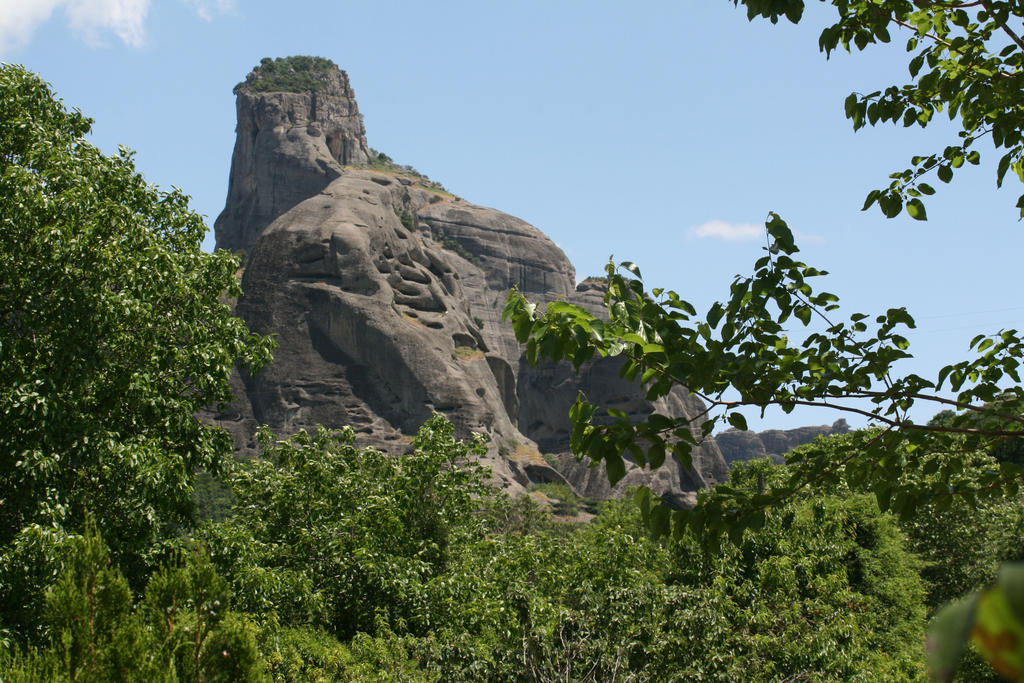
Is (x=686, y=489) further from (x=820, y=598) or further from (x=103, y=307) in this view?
(x=103, y=307)

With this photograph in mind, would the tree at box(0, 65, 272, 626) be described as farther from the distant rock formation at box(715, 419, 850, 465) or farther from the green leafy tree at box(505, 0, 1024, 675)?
the distant rock formation at box(715, 419, 850, 465)

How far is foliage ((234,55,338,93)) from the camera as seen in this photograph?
90.2 m

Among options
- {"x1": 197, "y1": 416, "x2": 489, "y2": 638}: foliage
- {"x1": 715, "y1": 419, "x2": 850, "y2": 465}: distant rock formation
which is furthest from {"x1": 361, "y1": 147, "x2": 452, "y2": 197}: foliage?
{"x1": 197, "y1": 416, "x2": 489, "y2": 638}: foliage

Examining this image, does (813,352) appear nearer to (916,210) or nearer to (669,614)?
(916,210)

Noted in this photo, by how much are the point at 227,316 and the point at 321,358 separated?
45097mm

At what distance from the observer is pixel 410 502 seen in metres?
16.8

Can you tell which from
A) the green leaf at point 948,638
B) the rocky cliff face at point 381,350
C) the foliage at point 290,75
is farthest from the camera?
the foliage at point 290,75

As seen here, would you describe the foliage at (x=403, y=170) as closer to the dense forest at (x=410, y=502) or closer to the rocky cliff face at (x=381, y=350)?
the rocky cliff face at (x=381, y=350)

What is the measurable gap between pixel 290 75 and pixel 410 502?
83959mm

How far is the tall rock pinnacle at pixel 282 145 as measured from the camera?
85.2 meters

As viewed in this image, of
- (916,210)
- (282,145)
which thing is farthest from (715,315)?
(282,145)

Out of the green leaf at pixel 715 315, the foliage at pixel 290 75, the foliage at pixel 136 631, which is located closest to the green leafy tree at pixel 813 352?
the green leaf at pixel 715 315

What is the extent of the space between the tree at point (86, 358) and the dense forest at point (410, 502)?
0.13ft

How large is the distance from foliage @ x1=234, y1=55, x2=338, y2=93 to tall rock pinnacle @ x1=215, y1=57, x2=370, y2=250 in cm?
10
